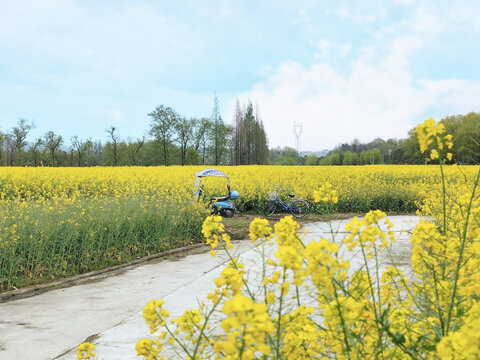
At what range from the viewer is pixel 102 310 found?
12.5 ft

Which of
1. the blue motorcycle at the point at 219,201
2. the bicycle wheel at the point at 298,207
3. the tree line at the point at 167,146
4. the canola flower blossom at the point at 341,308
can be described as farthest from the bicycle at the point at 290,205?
the tree line at the point at 167,146

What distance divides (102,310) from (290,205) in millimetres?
7893

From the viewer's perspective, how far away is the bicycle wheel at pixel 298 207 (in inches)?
439

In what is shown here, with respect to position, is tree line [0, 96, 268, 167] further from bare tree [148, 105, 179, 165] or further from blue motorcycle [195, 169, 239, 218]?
blue motorcycle [195, 169, 239, 218]

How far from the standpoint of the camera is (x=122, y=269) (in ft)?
17.9

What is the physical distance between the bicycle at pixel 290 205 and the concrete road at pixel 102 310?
576 centimetres

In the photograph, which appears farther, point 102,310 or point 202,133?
point 202,133

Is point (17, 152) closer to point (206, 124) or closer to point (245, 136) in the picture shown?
point (206, 124)

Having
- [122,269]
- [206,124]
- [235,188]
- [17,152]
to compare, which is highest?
[206,124]

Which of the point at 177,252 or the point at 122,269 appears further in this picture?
the point at 177,252

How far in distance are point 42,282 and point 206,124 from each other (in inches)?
1836

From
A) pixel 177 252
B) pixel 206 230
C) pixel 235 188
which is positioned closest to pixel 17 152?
pixel 235 188

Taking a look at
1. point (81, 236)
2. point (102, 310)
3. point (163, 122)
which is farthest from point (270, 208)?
point (163, 122)

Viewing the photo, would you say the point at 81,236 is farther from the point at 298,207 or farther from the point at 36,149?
the point at 36,149
